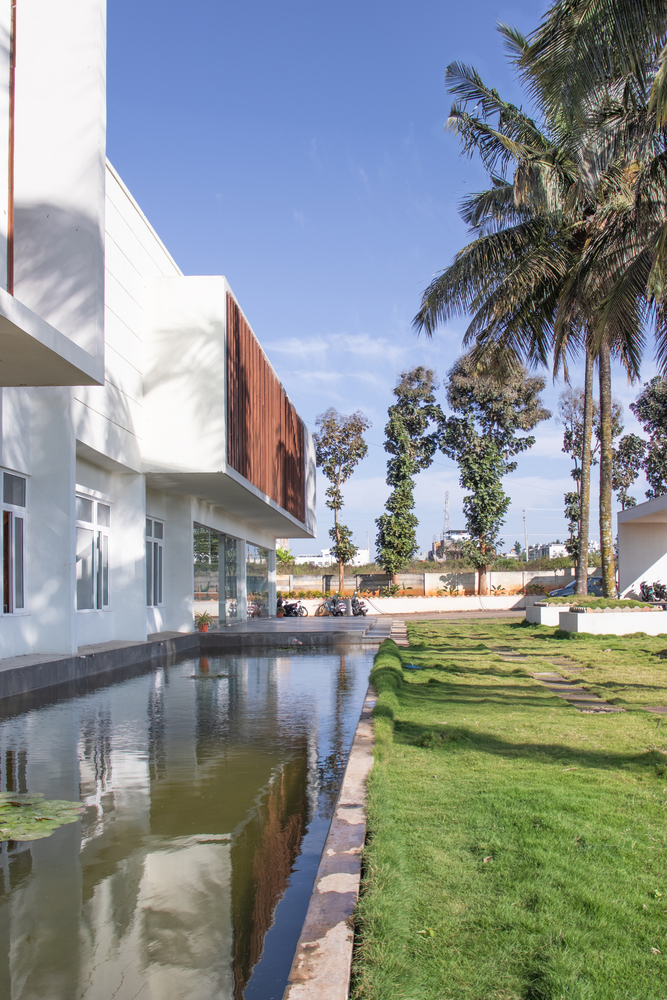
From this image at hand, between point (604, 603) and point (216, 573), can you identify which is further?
point (216, 573)

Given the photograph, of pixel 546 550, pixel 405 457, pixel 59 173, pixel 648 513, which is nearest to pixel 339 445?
pixel 405 457

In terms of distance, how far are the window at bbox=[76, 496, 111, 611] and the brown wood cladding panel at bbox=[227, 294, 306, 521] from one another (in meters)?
2.86

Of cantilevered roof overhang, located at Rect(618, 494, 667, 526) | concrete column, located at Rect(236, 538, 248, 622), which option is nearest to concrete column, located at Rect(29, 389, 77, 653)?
concrete column, located at Rect(236, 538, 248, 622)

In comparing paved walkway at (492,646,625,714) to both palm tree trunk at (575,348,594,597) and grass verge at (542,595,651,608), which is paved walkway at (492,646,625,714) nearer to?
grass verge at (542,595,651,608)

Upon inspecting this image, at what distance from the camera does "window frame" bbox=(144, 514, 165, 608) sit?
17609mm

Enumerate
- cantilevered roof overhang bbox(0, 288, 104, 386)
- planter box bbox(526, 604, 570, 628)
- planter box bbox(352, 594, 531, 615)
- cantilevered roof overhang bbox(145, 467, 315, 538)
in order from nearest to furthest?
cantilevered roof overhang bbox(0, 288, 104, 386) → cantilevered roof overhang bbox(145, 467, 315, 538) → planter box bbox(526, 604, 570, 628) → planter box bbox(352, 594, 531, 615)

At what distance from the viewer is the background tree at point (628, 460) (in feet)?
148

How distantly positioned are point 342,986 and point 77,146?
10348 mm

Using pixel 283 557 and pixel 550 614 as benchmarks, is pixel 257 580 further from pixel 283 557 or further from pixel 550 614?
pixel 283 557

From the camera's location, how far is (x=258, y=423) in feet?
67.2

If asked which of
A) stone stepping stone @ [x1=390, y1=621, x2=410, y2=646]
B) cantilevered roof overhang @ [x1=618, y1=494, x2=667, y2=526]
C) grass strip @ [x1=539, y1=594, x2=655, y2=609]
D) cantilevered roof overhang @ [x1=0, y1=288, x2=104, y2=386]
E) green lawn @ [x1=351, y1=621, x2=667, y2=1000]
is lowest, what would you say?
stone stepping stone @ [x1=390, y1=621, x2=410, y2=646]

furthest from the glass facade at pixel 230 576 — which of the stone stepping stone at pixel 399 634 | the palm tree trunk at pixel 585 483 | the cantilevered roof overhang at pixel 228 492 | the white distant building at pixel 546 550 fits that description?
the white distant building at pixel 546 550

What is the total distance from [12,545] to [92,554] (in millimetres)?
3126

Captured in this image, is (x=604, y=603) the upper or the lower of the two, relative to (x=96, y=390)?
lower
